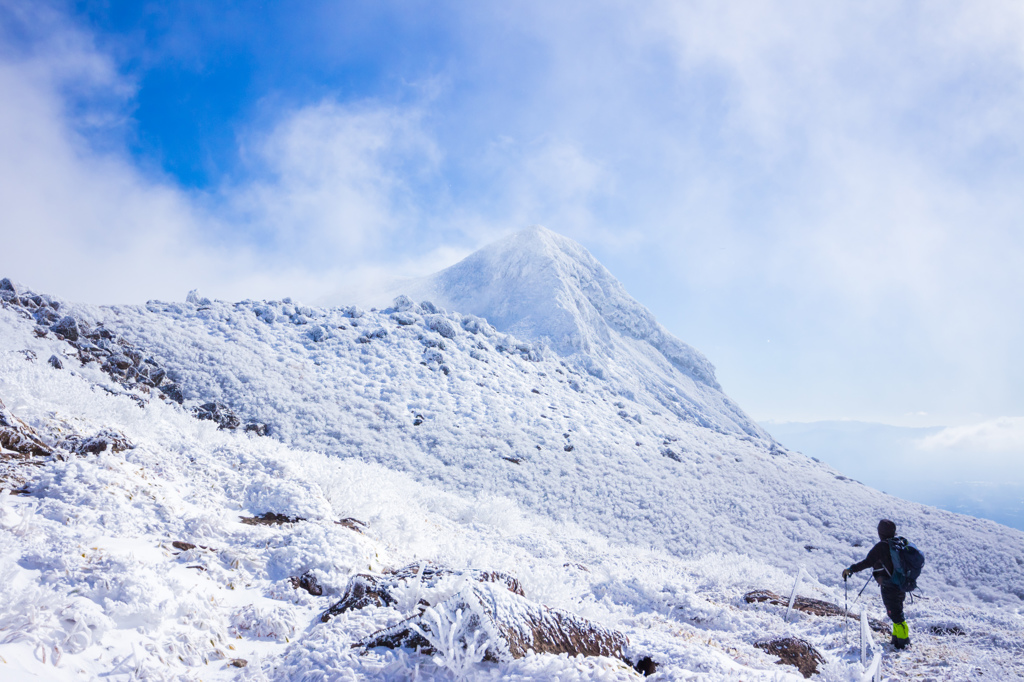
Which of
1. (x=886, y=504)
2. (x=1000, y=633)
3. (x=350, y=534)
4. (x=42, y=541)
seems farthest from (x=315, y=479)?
(x=886, y=504)

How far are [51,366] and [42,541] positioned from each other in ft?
42.5

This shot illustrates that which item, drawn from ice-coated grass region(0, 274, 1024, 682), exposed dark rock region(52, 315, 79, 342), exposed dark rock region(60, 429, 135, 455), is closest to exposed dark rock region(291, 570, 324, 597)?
A: ice-coated grass region(0, 274, 1024, 682)

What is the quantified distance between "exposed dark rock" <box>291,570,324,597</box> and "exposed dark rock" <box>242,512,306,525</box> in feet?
6.35

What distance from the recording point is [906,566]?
633 cm

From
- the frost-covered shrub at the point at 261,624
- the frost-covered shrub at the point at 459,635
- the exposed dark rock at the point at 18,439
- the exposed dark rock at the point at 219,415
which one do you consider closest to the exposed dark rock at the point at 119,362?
the exposed dark rock at the point at 219,415

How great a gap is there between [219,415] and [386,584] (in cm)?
1487

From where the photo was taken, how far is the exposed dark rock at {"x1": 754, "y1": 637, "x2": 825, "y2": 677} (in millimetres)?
5070

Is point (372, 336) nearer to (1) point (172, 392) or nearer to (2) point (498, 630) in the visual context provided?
(1) point (172, 392)

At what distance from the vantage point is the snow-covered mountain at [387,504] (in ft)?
12.4

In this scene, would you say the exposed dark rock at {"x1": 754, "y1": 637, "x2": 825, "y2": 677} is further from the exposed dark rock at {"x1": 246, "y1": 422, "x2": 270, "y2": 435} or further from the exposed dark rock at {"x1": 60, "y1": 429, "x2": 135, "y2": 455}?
the exposed dark rock at {"x1": 246, "y1": 422, "x2": 270, "y2": 435}

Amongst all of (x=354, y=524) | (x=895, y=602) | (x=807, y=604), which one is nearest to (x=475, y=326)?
(x=354, y=524)

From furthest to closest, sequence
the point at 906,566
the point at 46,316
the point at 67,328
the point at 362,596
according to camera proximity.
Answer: the point at 46,316 < the point at 67,328 < the point at 906,566 < the point at 362,596

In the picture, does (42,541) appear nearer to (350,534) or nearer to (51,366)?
(350,534)

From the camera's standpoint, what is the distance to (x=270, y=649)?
3947 mm
